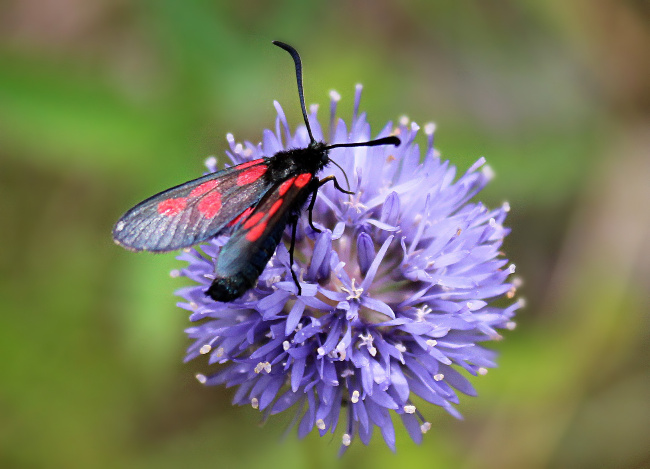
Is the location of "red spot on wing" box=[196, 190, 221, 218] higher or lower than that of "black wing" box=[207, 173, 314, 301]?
higher

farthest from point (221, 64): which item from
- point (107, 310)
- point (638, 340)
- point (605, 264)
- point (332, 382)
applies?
point (638, 340)

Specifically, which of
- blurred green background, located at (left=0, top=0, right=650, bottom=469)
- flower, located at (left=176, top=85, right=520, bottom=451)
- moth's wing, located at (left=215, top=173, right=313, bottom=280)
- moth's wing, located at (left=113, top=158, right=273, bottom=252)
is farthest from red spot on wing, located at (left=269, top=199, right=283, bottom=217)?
blurred green background, located at (left=0, top=0, right=650, bottom=469)

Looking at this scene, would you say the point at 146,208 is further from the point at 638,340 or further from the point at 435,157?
the point at 638,340

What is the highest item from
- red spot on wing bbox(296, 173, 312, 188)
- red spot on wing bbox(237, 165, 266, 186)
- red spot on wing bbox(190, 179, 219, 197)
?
red spot on wing bbox(237, 165, 266, 186)

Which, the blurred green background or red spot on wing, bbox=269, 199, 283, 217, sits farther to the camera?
the blurred green background

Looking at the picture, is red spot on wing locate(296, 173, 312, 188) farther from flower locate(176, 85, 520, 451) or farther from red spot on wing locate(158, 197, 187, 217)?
red spot on wing locate(158, 197, 187, 217)
